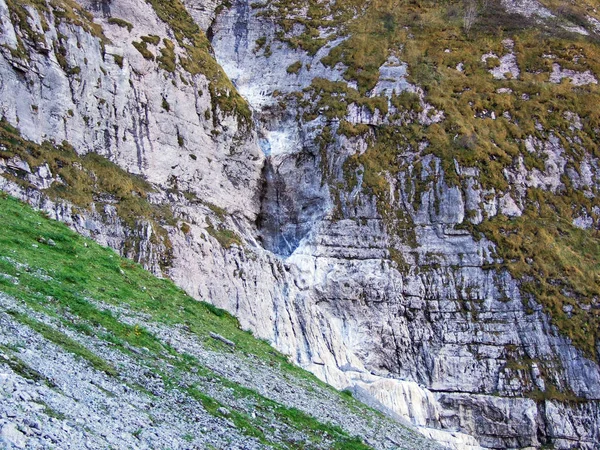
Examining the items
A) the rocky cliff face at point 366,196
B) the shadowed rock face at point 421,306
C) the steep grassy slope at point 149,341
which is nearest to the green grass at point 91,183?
the rocky cliff face at point 366,196

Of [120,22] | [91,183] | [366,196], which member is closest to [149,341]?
[91,183]

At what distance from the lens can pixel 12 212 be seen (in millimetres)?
23203

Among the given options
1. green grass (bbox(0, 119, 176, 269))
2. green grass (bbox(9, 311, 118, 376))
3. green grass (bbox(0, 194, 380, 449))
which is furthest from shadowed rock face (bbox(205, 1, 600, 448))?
green grass (bbox(9, 311, 118, 376))

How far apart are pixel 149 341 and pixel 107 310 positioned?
1609 mm

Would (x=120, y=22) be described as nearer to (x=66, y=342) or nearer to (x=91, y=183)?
(x=91, y=183)

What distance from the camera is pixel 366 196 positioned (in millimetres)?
48219

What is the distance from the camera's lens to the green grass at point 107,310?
14880 mm

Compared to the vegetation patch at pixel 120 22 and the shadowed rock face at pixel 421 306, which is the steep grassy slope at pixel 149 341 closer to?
the shadowed rock face at pixel 421 306

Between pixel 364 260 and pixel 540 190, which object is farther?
pixel 540 190

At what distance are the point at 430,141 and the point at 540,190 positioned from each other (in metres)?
8.90

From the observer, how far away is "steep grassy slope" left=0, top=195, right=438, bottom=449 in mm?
14211

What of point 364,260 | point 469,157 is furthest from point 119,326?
point 469,157

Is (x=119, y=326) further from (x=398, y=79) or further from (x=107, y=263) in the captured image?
(x=398, y=79)

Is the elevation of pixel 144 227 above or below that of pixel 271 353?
above
